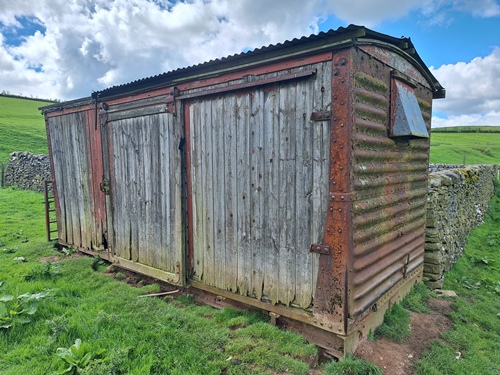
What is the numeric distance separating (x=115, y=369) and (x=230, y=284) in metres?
1.75

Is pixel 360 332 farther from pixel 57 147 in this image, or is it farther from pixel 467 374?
pixel 57 147

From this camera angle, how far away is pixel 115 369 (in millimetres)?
3070

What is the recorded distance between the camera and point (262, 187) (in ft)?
13.1

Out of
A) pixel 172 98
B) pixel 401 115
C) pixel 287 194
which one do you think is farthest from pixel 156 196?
pixel 401 115

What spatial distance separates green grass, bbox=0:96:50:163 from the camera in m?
22.7

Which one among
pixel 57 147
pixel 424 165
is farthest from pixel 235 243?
pixel 57 147

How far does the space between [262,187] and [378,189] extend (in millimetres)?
1444

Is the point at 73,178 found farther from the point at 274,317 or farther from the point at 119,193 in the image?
the point at 274,317

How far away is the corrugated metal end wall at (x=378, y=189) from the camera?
343cm

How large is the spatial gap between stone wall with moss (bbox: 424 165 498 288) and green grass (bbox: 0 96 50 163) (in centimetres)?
2353

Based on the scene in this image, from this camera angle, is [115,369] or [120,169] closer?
[115,369]

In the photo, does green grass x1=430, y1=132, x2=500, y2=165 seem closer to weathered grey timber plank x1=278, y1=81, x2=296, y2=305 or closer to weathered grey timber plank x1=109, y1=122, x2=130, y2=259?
weathered grey timber plank x1=278, y1=81, x2=296, y2=305

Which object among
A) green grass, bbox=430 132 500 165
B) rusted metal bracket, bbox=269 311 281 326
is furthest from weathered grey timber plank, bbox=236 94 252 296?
green grass, bbox=430 132 500 165

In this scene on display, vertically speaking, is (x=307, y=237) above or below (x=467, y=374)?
above
